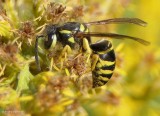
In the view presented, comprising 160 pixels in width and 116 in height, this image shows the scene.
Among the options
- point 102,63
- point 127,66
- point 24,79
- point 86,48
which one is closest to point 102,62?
point 102,63

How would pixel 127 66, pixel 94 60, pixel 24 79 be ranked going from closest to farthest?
1. pixel 24 79
2. pixel 94 60
3. pixel 127 66

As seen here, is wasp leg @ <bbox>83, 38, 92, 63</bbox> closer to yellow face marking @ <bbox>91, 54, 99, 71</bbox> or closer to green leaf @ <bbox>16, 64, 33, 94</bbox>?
yellow face marking @ <bbox>91, 54, 99, 71</bbox>

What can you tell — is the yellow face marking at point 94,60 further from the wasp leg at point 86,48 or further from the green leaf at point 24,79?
the green leaf at point 24,79

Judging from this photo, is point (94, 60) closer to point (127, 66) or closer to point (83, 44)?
point (83, 44)

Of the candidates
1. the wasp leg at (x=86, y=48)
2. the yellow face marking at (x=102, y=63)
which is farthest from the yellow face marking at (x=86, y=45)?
the yellow face marking at (x=102, y=63)

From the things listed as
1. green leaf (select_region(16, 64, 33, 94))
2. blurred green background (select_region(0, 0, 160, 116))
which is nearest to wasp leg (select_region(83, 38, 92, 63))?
blurred green background (select_region(0, 0, 160, 116))

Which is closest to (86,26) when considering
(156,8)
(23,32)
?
(23,32)
